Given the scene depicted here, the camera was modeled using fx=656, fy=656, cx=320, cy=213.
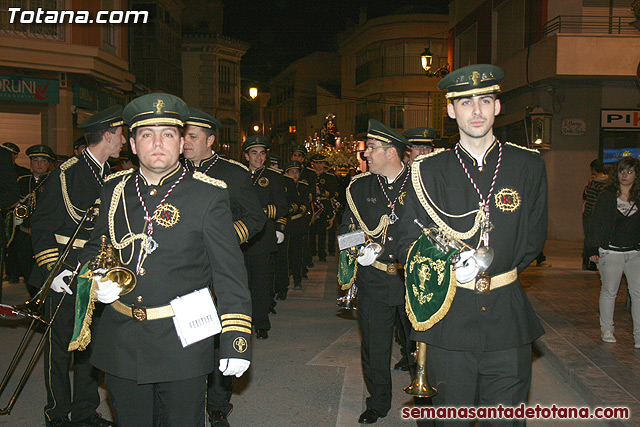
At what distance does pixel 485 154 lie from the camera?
3.92 meters

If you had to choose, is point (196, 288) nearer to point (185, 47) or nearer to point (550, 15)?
point (550, 15)

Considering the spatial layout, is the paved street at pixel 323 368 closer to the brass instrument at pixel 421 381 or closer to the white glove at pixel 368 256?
the white glove at pixel 368 256

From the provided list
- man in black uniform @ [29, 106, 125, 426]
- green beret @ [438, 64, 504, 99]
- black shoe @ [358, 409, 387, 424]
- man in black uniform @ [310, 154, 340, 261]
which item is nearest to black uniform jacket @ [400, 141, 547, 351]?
green beret @ [438, 64, 504, 99]

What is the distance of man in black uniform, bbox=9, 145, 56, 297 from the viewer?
10.8m

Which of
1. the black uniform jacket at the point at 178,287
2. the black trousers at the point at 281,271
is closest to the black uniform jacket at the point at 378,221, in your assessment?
the black uniform jacket at the point at 178,287

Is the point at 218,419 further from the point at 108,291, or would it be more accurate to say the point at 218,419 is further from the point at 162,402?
the point at 108,291

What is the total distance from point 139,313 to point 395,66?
47.8 meters

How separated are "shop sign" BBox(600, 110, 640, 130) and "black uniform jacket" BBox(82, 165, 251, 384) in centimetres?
1987

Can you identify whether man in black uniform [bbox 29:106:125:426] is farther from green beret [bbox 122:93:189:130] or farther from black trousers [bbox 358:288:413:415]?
black trousers [bbox 358:288:413:415]

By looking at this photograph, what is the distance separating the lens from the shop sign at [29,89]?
19.3m

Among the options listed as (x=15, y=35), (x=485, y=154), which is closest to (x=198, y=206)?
(x=485, y=154)

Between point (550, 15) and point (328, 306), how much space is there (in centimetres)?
1452

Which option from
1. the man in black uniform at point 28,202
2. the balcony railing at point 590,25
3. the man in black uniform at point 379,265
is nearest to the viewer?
the man in black uniform at point 379,265

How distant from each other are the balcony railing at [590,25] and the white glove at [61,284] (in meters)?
18.9
